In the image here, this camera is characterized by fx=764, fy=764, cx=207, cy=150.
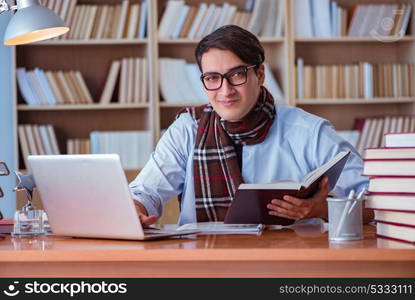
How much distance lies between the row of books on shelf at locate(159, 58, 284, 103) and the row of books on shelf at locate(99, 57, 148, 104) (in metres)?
0.11

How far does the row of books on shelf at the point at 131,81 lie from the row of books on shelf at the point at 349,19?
37.2 inches

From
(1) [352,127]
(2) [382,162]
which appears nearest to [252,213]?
(2) [382,162]

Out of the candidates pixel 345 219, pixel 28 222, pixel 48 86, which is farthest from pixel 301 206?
pixel 48 86

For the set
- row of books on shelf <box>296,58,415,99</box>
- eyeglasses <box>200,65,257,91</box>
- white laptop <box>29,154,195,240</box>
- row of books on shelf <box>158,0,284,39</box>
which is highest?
row of books on shelf <box>158,0,284,39</box>

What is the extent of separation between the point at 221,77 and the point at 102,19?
220cm

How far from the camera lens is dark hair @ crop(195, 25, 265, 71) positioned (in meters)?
2.39

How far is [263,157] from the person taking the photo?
2531 millimetres

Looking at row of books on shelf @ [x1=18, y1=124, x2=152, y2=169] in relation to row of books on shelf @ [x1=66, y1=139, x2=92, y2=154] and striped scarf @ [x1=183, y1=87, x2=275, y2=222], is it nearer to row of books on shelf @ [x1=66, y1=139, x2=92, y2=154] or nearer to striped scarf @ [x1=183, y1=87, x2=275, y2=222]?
row of books on shelf @ [x1=66, y1=139, x2=92, y2=154]

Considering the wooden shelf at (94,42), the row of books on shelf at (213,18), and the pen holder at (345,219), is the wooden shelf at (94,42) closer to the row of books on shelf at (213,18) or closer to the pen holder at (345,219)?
the row of books on shelf at (213,18)

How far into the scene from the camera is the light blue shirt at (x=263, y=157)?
8.14 ft

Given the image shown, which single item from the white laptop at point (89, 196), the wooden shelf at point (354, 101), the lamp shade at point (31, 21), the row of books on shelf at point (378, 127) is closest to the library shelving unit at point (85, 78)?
the wooden shelf at point (354, 101)

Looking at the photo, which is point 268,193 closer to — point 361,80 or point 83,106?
point 83,106

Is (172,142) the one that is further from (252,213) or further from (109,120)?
(109,120)

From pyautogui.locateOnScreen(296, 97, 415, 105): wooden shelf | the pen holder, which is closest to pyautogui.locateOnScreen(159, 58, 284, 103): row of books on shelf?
pyautogui.locateOnScreen(296, 97, 415, 105): wooden shelf
